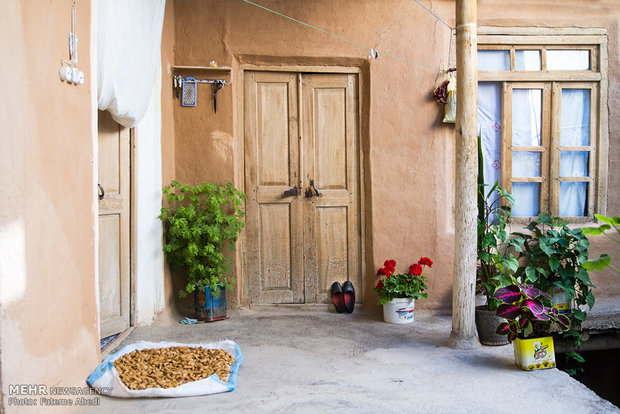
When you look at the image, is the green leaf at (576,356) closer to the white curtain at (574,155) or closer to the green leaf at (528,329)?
the white curtain at (574,155)

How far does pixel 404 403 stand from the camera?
111 inches

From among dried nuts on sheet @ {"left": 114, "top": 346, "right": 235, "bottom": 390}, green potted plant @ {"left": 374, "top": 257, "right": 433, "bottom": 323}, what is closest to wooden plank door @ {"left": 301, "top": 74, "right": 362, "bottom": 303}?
green potted plant @ {"left": 374, "top": 257, "right": 433, "bottom": 323}

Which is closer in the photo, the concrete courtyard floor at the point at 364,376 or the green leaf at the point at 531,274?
the concrete courtyard floor at the point at 364,376

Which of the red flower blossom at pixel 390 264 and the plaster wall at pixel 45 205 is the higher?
the plaster wall at pixel 45 205

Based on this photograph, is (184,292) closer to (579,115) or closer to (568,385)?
(568,385)

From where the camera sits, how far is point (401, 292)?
4582 mm

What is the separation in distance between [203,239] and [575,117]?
3.79m

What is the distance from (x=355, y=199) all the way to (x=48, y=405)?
3369 mm

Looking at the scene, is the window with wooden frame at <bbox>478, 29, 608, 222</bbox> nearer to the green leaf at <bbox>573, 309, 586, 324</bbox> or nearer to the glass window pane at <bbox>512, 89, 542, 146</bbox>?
the glass window pane at <bbox>512, 89, 542, 146</bbox>

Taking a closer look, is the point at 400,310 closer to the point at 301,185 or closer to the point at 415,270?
the point at 415,270

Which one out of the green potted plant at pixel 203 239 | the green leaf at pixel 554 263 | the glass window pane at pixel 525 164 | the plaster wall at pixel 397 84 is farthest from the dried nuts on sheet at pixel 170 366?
the glass window pane at pixel 525 164

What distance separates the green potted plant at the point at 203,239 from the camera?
4.49 m

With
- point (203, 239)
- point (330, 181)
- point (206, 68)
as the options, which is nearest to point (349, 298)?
point (330, 181)

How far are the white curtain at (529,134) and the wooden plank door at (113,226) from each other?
331 cm
